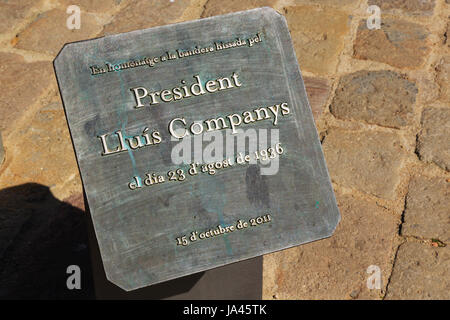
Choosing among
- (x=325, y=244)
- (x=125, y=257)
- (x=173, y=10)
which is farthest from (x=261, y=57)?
(x=173, y=10)

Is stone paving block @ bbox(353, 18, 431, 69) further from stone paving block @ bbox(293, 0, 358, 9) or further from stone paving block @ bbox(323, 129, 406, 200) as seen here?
stone paving block @ bbox(323, 129, 406, 200)


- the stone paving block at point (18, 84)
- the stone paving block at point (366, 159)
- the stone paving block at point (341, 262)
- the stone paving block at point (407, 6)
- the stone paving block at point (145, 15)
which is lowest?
the stone paving block at point (341, 262)

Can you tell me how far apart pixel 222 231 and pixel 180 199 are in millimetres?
177

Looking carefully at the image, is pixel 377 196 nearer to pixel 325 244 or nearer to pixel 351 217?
pixel 351 217

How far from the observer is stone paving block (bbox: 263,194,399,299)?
104 inches

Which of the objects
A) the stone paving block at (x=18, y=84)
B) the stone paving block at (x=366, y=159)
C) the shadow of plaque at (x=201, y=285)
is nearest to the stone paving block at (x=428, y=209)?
the stone paving block at (x=366, y=159)

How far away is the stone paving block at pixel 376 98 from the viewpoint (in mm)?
3395

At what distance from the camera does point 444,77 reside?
361cm

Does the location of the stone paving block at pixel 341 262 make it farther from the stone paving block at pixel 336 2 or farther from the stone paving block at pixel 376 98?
the stone paving block at pixel 336 2

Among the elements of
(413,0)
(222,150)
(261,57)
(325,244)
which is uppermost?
(261,57)

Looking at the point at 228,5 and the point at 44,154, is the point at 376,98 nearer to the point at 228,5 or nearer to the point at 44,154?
the point at 228,5

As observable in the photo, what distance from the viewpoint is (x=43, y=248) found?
2.76m

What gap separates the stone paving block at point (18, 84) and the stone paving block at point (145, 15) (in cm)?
54

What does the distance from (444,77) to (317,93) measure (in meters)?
0.82
